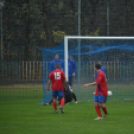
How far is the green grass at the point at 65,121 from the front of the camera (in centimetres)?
751

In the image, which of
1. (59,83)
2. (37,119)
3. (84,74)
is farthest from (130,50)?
(37,119)

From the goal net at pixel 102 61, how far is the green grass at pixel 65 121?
174 centimetres

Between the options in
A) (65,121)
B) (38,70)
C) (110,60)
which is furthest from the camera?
(38,70)

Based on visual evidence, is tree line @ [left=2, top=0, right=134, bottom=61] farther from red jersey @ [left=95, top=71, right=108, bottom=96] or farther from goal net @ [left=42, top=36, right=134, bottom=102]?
red jersey @ [left=95, top=71, right=108, bottom=96]

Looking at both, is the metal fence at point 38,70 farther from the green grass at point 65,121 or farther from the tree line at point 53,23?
the green grass at point 65,121

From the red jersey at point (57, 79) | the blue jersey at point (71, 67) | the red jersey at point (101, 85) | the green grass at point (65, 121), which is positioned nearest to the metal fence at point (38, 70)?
the blue jersey at point (71, 67)

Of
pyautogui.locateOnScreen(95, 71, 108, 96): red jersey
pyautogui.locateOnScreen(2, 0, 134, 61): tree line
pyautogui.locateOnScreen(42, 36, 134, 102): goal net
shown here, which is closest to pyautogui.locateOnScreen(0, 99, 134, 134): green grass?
pyautogui.locateOnScreen(95, 71, 108, 96): red jersey

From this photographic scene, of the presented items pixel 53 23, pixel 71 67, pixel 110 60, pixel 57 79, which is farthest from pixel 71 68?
pixel 53 23

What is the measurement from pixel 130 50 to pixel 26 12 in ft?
17.0

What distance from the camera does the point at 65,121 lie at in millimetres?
8805

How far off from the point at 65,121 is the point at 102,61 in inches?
205

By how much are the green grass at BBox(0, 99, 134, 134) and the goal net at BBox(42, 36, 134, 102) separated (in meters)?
1.74

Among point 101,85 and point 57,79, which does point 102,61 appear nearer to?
point 57,79

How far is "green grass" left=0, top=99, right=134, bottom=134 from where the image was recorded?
7.51 metres
